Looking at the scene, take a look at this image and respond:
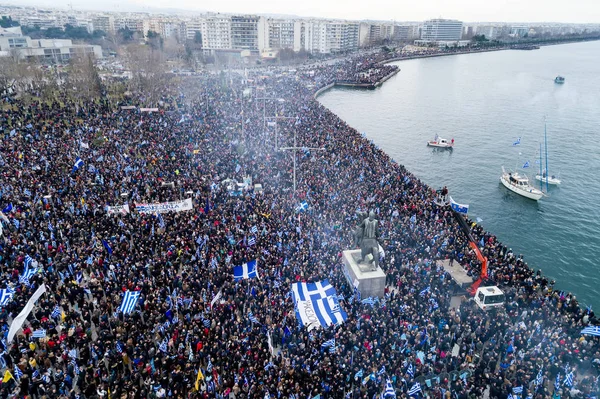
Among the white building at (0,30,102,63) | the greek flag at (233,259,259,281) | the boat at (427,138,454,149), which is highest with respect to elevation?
the white building at (0,30,102,63)

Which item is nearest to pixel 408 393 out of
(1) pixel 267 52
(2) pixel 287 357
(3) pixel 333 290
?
(2) pixel 287 357

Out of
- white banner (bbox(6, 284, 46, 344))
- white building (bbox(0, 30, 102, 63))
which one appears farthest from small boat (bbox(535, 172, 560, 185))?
white building (bbox(0, 30, 102, 63))

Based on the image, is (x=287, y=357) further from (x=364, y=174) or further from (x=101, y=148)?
(x=101, y=148)

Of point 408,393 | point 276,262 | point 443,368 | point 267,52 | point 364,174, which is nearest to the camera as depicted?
point 408,393

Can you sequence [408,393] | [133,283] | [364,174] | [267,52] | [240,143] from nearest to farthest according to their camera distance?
[408,393], [133,283], [364,174], [240,143], [267,52]

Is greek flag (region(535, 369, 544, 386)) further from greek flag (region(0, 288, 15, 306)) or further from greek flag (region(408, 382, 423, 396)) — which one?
greek flag (region(0, 288, 15, 306))

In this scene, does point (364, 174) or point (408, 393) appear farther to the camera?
point (364, 174)

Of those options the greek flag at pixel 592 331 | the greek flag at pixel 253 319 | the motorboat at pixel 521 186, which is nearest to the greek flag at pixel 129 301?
the greek flag at pixel 253 319
